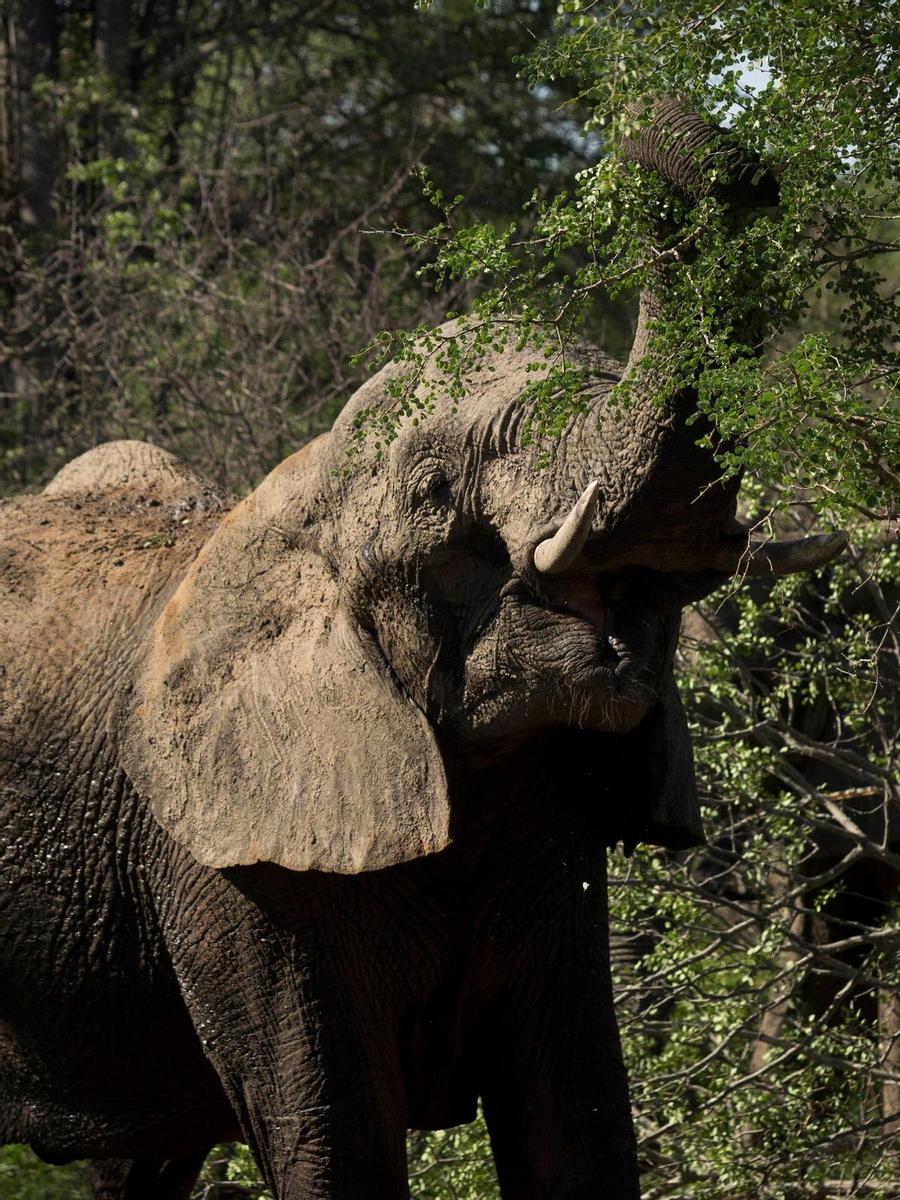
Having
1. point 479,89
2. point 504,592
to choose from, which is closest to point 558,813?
point 504,592

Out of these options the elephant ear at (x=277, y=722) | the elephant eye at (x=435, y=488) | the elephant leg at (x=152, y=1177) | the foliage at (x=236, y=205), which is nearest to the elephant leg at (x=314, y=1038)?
the elephant ear at (x=277, y=722)

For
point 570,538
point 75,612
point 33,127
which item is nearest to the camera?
point 570,538

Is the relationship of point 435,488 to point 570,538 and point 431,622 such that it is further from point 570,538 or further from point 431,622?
point 570,538

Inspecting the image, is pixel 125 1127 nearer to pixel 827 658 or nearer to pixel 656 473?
pixel 656 473

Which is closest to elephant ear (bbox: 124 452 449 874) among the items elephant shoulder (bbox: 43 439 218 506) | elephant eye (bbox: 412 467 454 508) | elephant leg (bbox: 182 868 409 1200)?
elephant leg (bbox: 182 868 409 1200)

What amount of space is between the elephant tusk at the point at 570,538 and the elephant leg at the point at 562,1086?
1043 millimetres

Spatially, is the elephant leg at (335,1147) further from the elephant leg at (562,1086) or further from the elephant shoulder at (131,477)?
the elephant shoulder at (131,477)

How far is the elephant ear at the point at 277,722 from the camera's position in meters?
3.42

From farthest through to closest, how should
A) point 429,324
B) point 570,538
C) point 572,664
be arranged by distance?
1. point 429,324
2. point 572,664
3. point 570,538

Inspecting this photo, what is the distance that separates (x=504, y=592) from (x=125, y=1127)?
1.66 m

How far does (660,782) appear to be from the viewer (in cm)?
347

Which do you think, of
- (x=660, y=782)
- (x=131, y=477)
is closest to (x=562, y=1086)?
(x=660, y=782)

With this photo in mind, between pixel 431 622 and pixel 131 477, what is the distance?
175 cm

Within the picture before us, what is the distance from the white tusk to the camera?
3.07 metres
